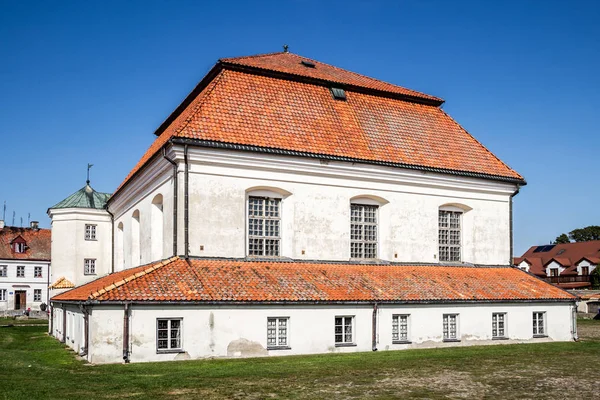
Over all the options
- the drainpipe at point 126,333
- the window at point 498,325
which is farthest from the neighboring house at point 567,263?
the drainpipe at point 126,333

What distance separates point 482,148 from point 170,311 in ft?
56.8

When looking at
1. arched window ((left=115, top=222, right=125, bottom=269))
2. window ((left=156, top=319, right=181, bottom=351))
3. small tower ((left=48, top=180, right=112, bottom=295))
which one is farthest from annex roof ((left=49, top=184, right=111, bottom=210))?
window ((left=156, top=319, right=181, bottom=351))

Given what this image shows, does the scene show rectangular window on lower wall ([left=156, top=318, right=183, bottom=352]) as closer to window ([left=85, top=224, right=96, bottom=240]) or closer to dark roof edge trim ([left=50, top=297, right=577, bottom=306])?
dark roof edge trim ([left=50, top=297, right=577, bottom=306])

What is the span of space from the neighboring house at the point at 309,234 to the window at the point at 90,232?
17.4 feet

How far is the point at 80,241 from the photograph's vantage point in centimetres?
3584

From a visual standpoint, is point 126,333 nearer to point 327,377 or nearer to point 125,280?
point 125,280

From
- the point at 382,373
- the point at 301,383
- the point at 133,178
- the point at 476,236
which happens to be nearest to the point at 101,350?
the point at 301,383

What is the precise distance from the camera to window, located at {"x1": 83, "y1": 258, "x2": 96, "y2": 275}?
3594 centimetres

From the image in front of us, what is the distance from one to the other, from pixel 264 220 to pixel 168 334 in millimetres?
6132

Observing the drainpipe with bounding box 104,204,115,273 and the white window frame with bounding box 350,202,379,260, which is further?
the drainpipe with bounding box 104,204,115,273

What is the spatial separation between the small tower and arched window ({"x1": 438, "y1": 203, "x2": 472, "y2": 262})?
17742 mm

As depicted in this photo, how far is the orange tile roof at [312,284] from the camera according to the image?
66.5 ft

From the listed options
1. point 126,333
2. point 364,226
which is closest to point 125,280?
point 126,333

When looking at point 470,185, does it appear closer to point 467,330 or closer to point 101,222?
point 467,330
